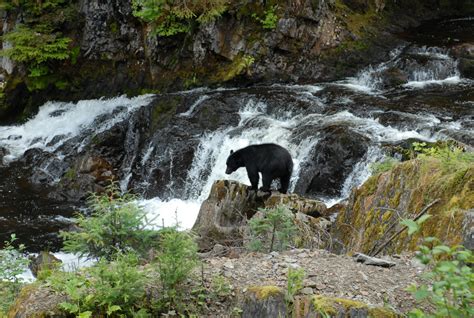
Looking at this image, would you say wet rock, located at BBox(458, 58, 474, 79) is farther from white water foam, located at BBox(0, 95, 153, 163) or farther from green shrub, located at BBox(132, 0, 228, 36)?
white water foam, located at BBox(0, 95, 153, 163)

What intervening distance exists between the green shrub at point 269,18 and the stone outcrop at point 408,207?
1099 cm

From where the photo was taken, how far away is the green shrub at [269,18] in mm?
16484

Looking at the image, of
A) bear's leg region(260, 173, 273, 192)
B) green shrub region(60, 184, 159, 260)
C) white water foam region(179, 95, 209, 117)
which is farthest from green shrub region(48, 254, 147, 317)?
white water foam region(179, 95, 209, 117)

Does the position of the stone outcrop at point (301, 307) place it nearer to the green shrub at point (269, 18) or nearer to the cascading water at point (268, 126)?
the cascading water at point (268, 126)

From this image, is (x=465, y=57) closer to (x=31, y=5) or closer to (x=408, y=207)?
(x=408, y=207)

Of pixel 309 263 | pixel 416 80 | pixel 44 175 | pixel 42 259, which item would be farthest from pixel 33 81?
pixel 309 263

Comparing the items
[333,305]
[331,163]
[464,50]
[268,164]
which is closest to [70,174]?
[331,163]

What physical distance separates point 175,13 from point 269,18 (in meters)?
2.76

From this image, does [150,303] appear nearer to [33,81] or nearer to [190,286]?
[190,286]

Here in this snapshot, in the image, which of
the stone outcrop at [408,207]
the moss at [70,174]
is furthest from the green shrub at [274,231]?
the moss at [70,174]

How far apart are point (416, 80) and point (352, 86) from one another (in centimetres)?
175

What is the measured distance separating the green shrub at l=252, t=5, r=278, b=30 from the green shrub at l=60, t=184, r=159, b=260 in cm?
1275

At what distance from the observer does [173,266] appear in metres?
3.87

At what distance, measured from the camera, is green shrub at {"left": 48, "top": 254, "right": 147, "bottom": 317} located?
3711 millimetres
